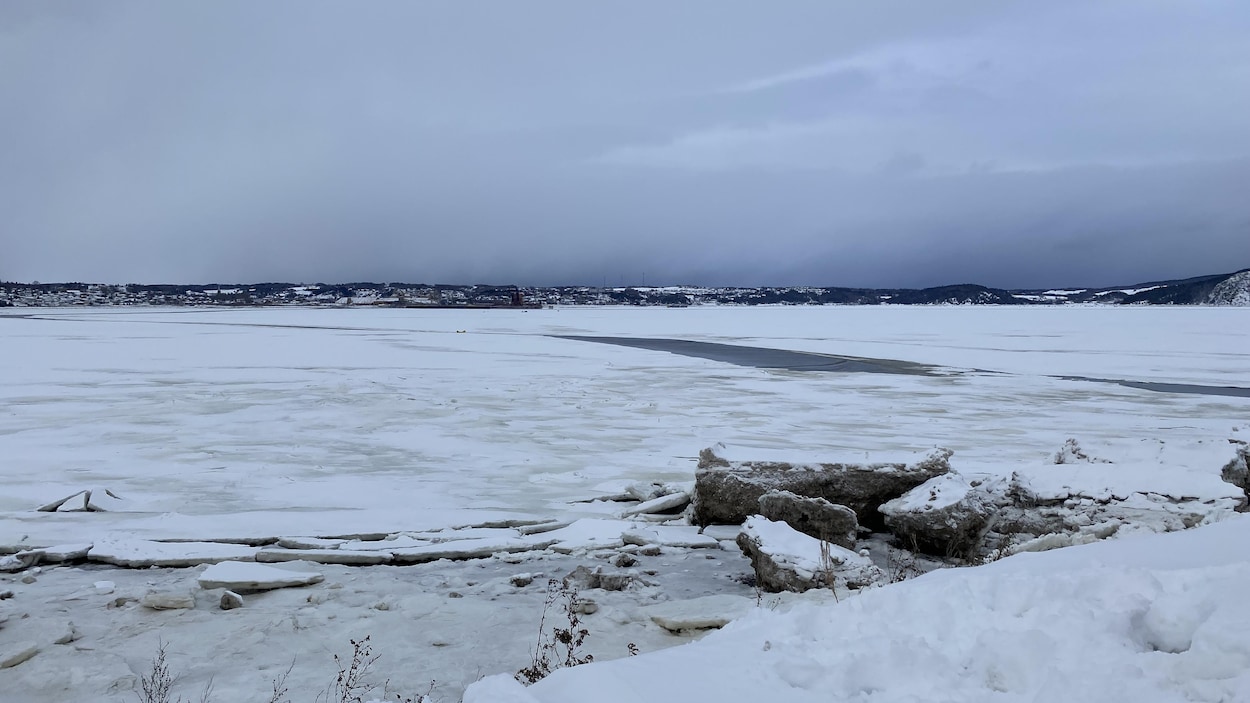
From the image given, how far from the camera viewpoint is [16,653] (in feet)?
15.2

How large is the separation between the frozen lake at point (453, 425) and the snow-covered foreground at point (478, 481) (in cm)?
7

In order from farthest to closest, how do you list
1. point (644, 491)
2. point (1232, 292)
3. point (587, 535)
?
point (1232, 292)
point (644, 491)
point (587, 535)

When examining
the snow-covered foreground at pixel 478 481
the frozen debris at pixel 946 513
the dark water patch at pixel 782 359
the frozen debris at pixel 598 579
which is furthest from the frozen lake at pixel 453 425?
the frozen debris at pixel 946 513

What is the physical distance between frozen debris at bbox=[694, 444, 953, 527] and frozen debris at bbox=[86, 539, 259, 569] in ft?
12.7

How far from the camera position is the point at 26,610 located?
17.9ft

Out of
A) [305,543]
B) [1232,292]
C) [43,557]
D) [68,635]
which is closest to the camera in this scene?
[68,635]

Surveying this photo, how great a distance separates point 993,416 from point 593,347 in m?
21.4

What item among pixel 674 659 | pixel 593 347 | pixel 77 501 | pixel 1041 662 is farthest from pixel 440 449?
pixel 593 347

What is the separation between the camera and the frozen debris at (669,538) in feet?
24.1

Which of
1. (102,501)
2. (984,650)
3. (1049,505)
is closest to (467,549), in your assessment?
(102,501)

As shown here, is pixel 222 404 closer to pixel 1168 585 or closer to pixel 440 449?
pixel 440 449

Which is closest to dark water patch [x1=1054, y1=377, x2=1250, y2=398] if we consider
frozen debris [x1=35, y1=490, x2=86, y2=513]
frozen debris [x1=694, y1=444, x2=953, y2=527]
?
frozen debris [x1=694, y1=444, x2=953, y2=527]

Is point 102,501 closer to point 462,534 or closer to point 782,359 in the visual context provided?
point 462,534

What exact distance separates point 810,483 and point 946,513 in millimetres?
1201
